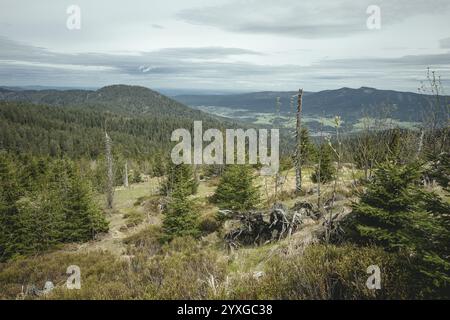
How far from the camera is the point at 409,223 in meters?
6.50

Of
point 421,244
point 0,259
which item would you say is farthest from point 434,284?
point 0,259

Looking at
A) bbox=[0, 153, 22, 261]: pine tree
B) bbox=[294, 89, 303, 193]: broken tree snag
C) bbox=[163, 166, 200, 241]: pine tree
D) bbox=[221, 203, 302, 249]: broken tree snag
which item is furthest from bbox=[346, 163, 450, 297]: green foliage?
bbox=[0, 153, 22, 261]: pine tree

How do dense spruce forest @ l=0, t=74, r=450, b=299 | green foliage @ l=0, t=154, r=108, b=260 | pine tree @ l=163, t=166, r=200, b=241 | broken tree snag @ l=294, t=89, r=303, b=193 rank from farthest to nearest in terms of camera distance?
broken tree snag @ l=294, t=89, r=303, b=193 < green foliage @ l=0, t=154, r=108, b=260 < pine tree @ l=163, t=166, r=200, b=241 < dense spruce forest @ l=0, t=74, r=450, b=299

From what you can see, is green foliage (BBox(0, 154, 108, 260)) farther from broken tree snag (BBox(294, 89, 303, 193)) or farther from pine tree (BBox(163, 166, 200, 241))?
broken tree snag (BBox(294, 89, 303, 193))

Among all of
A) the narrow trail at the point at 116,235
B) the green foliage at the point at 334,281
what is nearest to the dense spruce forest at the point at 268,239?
the green foliage at the point at 334,281

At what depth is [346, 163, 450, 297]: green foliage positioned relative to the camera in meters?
4.42

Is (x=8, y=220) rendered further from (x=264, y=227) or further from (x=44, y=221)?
(x=264, y=227)

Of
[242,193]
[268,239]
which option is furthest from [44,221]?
[268,239]

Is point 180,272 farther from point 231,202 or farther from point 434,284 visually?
point 231,202

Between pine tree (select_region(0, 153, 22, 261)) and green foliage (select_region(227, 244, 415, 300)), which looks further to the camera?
pine tree (select_region(0, 153, 22, 261))

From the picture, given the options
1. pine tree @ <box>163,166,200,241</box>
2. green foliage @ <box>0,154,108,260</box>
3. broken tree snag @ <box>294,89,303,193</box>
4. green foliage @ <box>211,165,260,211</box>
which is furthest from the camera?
broken tree snag @ <box>294,89,303,193</box>

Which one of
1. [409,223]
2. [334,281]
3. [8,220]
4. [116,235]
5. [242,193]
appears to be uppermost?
[409,223]

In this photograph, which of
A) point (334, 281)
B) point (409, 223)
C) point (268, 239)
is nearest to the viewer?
point (334, 281)
